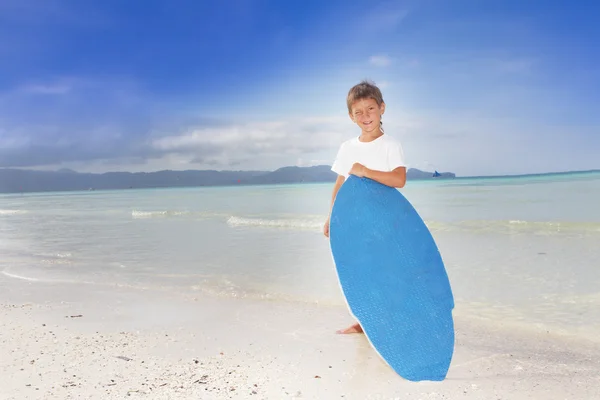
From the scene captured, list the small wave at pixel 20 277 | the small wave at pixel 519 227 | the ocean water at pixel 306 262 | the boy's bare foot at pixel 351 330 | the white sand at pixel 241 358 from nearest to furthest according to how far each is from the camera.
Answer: the white sand at pixel 241 358 < the boy's bare foot at pixel 351 330 < the ocean water at pixel 306 262 < the small wave at pixel 20 277 < the small wave at pixel 519 227

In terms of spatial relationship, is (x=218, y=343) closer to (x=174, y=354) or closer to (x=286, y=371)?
(x=174, y=354)

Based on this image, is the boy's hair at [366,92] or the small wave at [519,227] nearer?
the boy's hair at [366,92]

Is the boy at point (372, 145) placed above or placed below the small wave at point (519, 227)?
above

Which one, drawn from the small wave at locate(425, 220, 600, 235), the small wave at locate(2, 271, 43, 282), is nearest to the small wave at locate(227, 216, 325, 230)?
the small wave at locate(425, 220, 600, 235)

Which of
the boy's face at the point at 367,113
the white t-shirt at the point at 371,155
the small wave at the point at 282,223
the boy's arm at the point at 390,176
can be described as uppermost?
the boy's face at the point at 367,113

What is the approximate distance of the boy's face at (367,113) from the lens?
2748mm

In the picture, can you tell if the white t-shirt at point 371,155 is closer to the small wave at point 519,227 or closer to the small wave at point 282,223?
the small wave at point 519,227

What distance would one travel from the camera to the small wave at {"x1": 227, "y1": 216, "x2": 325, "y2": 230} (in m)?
12.1

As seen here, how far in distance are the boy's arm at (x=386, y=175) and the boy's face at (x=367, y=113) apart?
0.23 metres

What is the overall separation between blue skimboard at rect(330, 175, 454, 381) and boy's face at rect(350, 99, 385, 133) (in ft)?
1.03

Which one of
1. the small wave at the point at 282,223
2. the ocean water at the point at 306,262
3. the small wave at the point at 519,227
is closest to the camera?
the ocean water at the point at 306,262

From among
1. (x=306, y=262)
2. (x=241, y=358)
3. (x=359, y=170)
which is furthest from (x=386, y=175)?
(x=306, y=262)

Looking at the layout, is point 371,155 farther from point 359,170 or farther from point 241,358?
point 241,358

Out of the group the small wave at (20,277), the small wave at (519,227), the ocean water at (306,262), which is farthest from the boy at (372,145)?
the small wave at (519,227)
